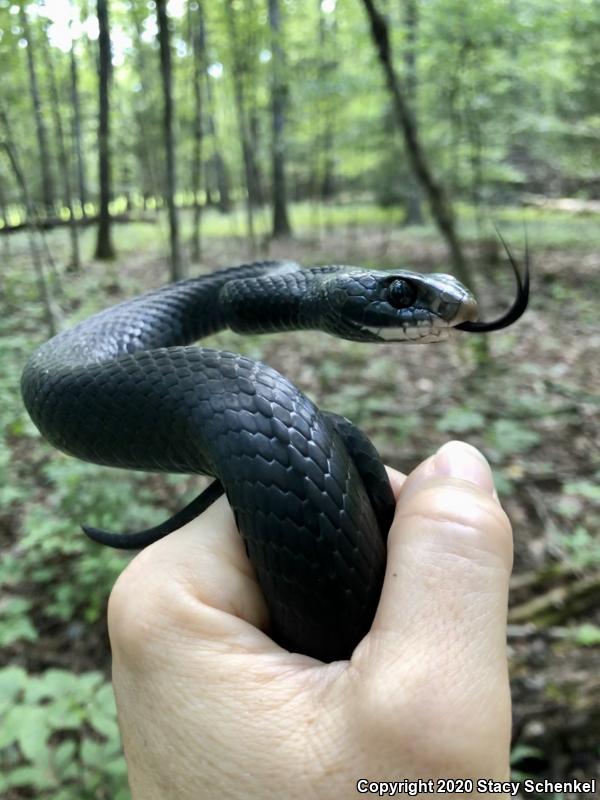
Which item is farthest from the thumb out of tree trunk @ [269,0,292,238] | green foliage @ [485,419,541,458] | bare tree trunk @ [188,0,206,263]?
tree trunk @ [269,0,292,238]

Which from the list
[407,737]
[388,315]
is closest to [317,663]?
[407,737]

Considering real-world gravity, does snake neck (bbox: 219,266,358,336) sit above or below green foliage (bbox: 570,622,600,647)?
above

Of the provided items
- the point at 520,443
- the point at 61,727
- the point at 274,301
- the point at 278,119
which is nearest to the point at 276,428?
the point at 274,301

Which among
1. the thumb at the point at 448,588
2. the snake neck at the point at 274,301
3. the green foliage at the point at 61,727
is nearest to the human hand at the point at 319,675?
the thumb at the point at 448,588

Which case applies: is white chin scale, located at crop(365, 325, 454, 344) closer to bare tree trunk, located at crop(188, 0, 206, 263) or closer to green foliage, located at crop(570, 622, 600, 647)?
green foliage, located at crop(570, 622, 600, 647)

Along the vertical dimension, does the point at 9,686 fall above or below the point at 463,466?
below

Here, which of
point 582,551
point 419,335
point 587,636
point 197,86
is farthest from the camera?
point 197,86

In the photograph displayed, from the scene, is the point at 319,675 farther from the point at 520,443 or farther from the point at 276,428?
the point at 520,443
